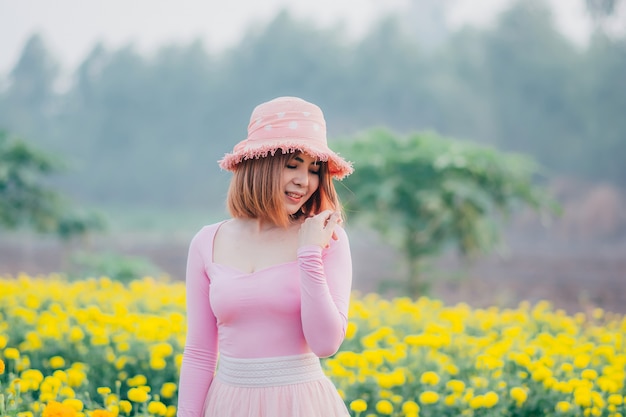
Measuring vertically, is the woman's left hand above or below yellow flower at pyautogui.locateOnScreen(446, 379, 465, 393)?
above

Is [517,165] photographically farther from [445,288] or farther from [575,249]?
[575,249]

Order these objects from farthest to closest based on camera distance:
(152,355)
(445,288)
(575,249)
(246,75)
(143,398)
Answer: (246,75) → (575,249) → (445,288) → (152,355) → (143,398)

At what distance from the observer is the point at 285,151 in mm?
1617

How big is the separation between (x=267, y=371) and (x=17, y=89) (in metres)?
27.2

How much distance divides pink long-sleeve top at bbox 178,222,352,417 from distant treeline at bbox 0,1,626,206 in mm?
13725

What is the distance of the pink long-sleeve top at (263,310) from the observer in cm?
148

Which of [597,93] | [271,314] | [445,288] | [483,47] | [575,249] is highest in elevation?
[483,47]

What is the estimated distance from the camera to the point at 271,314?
157 centimetres

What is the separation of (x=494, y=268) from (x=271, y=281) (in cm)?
1007

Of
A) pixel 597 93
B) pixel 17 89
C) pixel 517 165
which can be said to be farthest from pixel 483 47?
pixel 17 89

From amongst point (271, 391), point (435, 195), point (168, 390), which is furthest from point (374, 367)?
point (435, 195)

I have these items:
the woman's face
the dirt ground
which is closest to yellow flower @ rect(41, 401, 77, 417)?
the woman's face

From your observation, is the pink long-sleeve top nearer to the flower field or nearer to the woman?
the woman

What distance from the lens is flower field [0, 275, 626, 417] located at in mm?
2455
